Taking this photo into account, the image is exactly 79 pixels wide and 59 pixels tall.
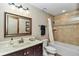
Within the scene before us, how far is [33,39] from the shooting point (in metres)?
1.84

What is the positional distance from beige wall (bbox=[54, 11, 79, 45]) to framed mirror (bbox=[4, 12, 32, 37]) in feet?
2.11

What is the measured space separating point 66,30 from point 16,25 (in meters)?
1.13

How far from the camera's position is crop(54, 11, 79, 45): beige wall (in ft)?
6.26

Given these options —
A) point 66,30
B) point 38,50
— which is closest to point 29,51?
point 38,50

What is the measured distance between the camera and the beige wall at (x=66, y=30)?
1907 mm

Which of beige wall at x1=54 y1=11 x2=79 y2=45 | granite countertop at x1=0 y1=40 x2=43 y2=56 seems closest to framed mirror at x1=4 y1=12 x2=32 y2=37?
granite countertop at x1=0 y1=40 x2=43 y2=56

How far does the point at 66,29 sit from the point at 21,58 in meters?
1.22

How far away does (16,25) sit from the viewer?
157 cm

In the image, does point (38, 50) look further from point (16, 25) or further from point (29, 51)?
point (16, 25)

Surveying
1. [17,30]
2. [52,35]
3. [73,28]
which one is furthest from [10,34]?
[73,28]

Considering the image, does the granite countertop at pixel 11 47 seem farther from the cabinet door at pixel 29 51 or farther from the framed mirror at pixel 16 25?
the framed mirror at pixel 16 25

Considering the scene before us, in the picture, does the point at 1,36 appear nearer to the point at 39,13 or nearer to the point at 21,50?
the point at 21,50

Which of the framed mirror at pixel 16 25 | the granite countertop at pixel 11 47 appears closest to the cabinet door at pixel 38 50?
the granite countertop at pixel 11 47

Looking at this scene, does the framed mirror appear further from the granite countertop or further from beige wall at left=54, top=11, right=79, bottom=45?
beige wall at left=54, top=11, right=79, bottom=45
